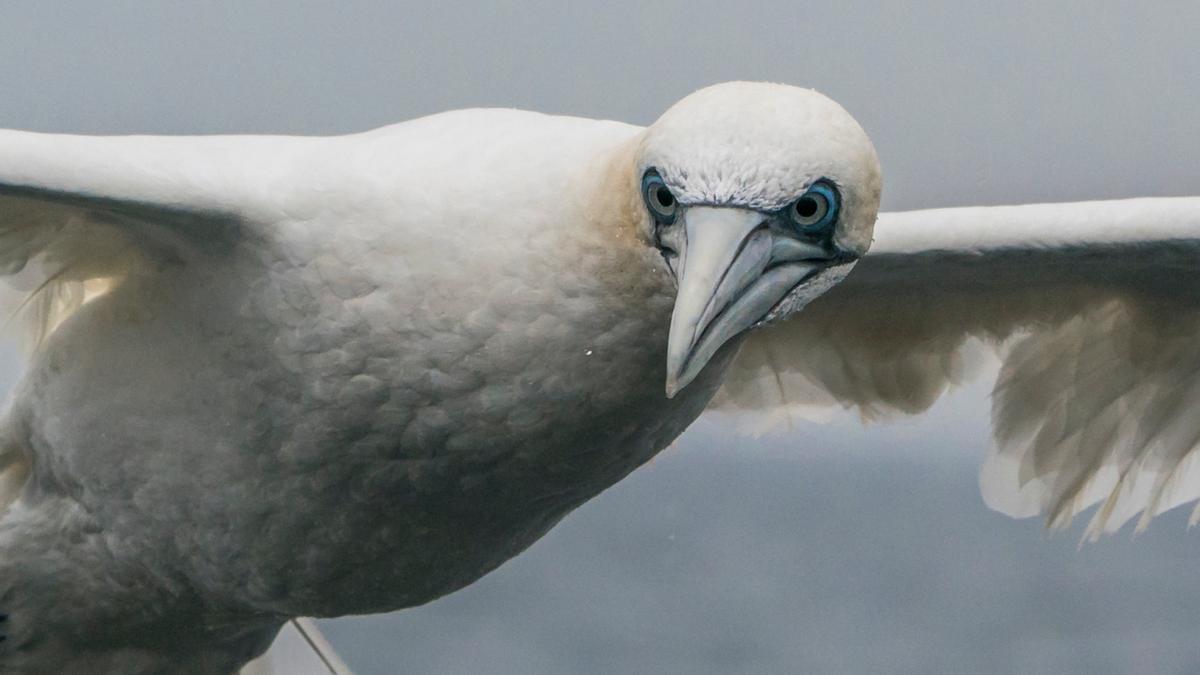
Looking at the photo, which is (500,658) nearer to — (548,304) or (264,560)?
(264,560)

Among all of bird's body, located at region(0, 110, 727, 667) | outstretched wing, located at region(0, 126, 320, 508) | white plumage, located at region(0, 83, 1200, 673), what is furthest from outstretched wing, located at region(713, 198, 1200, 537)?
outstretched wing, located at region(0, 126, 320, 508)

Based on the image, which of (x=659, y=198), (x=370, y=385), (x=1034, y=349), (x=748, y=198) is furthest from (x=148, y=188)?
(x=1034, y=349)

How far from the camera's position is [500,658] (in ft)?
17.2

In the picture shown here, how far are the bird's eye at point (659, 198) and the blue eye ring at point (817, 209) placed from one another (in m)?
0.12

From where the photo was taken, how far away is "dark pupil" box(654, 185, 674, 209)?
2045 mm

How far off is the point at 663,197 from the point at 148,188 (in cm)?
68

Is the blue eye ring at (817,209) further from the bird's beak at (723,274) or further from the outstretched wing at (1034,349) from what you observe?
the outstretched wing at (1034,349)

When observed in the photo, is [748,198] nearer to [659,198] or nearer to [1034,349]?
[659,198]

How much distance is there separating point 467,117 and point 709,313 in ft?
1.95

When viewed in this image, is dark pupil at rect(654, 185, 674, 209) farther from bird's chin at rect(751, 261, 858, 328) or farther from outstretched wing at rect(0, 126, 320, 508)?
outstretched wing at rect(0, 126, 320, 508)

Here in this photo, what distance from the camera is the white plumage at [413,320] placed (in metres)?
2.06

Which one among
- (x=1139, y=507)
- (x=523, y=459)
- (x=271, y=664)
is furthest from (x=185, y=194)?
(x=1139, y=507)

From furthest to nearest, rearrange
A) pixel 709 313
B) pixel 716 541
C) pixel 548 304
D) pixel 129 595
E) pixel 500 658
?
pixel 716 541
pixel 500 658
pixel 129 595
pixel 548 304
pixel 709 313

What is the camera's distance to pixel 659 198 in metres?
2.06
